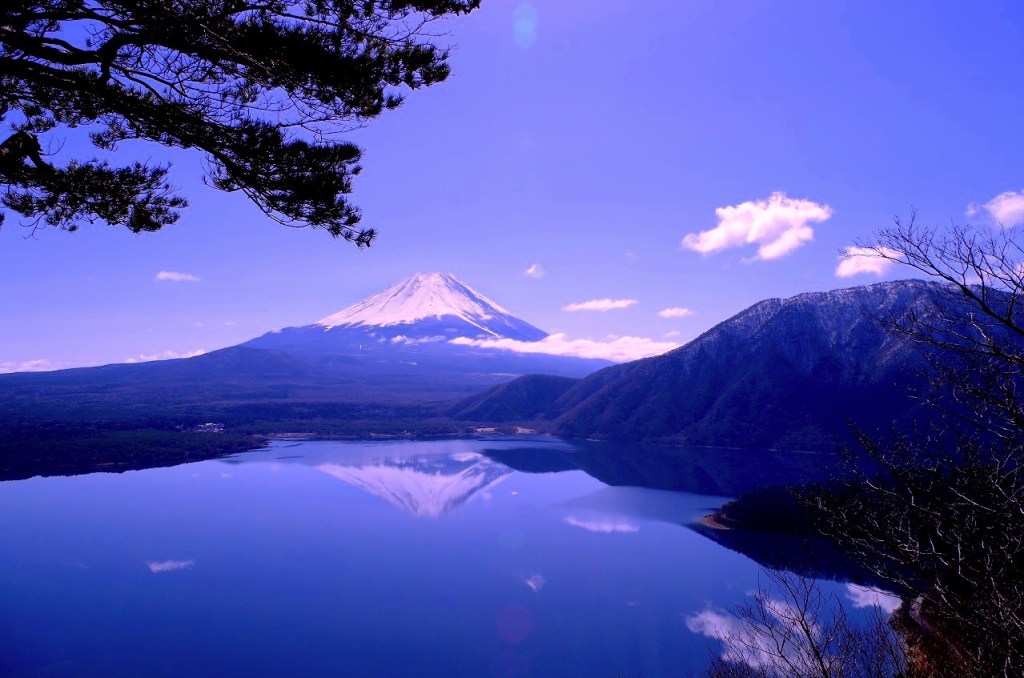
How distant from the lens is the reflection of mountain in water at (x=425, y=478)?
144 ft

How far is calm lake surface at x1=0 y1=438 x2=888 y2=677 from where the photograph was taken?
59.7ft

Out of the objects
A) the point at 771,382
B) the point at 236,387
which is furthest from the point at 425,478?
the point at 236,387

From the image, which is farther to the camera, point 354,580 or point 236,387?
point 236,387

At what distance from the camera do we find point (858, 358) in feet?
261

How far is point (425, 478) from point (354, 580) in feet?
91.6

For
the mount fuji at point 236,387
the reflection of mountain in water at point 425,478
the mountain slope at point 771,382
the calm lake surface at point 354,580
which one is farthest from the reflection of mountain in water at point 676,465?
the mount fuji at point 236,387

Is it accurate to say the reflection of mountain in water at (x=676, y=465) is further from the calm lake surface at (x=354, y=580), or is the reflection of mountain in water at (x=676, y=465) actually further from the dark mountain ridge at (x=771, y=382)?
the dark mountain ridge at (x=771, y=382)

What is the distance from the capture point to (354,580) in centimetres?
2533

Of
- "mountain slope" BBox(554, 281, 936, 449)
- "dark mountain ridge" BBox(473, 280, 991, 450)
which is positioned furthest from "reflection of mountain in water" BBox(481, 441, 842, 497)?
"mountain slope" BBox(554, 281, 936, 449)

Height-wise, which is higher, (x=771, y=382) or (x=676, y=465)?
(x=771, y=382)

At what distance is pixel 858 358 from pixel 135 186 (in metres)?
88.6

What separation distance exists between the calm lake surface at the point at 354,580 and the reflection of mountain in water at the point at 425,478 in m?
0.48

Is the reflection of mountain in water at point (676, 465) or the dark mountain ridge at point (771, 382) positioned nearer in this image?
the reflection of mountain in water at point (676, 465)

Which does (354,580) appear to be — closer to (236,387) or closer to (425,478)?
(425,478)
